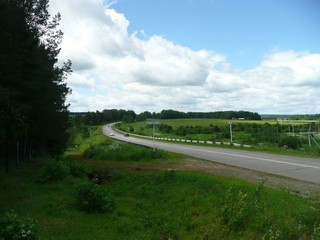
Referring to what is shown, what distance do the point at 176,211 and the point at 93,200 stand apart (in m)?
2.95

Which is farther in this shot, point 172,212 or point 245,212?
point 172,212

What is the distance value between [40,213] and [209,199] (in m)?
5.61

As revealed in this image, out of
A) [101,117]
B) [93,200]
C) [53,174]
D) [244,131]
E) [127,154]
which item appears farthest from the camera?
[101,117]

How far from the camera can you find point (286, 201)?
34.0 feet

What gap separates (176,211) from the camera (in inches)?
492

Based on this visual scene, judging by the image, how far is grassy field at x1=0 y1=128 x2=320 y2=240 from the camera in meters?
9.21

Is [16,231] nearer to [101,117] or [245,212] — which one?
[245,212]

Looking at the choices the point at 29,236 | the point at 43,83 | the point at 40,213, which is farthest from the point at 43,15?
the point at 29,236

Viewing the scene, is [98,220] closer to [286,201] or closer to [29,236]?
[29,236]

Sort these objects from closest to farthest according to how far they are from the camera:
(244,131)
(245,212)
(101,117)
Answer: (245,212)
(244,131)
(101,117)

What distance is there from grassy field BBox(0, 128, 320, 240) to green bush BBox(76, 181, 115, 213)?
24 cm

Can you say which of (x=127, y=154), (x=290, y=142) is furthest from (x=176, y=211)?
(x=290, y=142)

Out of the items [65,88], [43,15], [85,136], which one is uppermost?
[43,15]

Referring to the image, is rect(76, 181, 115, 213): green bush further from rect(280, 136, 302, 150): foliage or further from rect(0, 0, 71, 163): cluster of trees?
rect(280, 136, 302, 150): foliage
